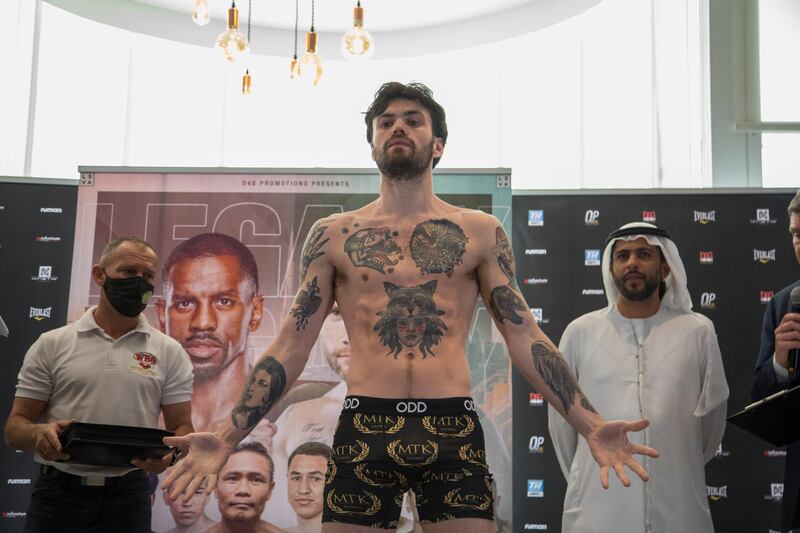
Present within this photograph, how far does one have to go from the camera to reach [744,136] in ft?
18.9

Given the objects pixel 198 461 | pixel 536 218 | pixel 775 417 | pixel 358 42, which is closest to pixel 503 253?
pixel 198 461

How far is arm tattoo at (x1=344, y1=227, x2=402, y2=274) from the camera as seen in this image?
251 cm

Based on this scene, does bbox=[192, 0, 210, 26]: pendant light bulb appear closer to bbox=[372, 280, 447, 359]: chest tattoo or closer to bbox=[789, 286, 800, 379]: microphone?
bbox=[372, 280, 447, 359]: chest tattoo

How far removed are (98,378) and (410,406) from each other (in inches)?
65.6

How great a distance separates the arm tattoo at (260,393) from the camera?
7.88 ft

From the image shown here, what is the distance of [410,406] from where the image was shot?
7.58ft

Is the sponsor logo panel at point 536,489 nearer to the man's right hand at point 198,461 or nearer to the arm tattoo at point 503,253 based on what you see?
the arm tattoo at point 503,253

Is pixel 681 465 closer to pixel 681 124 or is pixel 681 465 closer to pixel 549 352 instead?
pixel 549 352

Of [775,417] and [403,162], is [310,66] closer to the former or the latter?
[403,162]

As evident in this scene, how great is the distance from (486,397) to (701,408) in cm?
142

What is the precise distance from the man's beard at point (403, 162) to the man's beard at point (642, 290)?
5.73 ft

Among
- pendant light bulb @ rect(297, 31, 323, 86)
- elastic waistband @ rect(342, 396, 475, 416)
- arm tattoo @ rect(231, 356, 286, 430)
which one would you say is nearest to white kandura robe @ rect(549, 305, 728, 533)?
elastic waistband @ rect(342, 396, 475, 416)

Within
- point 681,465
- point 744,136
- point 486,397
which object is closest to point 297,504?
point 486,397

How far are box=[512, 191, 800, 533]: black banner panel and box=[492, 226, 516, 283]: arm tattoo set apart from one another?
2612mm
